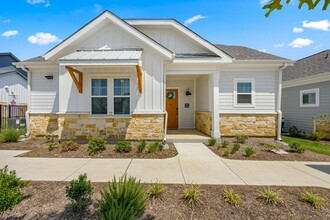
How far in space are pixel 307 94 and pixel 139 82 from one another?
11.3 meters

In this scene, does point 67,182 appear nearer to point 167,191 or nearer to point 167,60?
point 167,191

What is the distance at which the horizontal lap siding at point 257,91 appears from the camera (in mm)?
9555

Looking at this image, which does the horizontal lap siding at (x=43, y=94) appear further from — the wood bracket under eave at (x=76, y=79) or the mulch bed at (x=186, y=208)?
the mulch bed at (x=186, y=208)

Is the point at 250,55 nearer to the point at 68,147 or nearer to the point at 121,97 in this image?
the point at 121,97

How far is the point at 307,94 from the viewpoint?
1183 centimetres

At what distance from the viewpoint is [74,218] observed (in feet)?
9.32

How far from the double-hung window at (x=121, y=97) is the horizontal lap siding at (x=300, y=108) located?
37.6 ft

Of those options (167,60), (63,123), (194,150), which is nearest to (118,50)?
(167,60)

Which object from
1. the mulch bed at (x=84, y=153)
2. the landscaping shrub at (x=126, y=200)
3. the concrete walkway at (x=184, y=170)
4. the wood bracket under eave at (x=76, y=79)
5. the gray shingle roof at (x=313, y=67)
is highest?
the gray shingle roof at (x=313, y=67)

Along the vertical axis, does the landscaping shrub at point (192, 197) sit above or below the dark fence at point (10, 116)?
below

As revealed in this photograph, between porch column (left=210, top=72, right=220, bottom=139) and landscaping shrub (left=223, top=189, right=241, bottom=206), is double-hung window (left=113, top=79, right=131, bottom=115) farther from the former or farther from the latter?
landscaping shrub (left=223, top=189, right=241, bottom=206)

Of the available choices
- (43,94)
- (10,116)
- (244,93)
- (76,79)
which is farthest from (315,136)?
(10,116)

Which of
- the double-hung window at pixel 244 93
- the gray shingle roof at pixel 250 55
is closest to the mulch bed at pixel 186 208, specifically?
the double-hung window at pixel 244 93

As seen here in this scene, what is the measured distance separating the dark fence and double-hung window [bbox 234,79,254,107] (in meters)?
12.5
